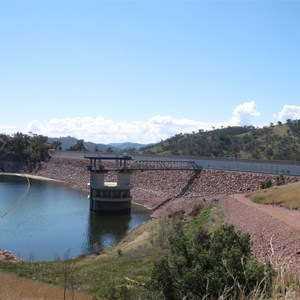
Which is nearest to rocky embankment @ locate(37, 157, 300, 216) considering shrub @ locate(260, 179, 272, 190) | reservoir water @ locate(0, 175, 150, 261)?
shrub @ locate(260, 179, 272, 190)

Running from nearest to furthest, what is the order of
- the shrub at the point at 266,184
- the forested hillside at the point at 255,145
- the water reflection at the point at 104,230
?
the water reflection at the point at 104,230 < the shrub at the point at 266,184 < the forested hillside at the point at 255,145

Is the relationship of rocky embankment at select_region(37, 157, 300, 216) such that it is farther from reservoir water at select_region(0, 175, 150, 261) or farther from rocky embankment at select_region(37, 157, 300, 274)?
reservoir water at select_region(0, 175, 150, 261)

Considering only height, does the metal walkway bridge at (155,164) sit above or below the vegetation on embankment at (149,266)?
above

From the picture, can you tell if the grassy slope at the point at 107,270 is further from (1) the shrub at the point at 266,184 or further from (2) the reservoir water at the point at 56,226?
(1) the shrub at the point at 266,184

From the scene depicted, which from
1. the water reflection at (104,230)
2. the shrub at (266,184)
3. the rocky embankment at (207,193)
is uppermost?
the shrub at (266,184)

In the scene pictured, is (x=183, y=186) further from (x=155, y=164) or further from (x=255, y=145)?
(x=255, y=145)

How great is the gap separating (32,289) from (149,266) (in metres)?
6.63

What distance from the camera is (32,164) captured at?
4838 inches

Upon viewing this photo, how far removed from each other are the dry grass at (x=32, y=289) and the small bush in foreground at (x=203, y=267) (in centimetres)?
417

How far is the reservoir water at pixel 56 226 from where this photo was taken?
37469 millimetres

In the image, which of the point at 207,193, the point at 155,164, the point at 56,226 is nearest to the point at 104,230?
the point at 56,226

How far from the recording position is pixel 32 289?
19750mm

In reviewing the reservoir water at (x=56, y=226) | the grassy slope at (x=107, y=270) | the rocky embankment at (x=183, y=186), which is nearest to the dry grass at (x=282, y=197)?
the grassy slope at (x=107, y=270)

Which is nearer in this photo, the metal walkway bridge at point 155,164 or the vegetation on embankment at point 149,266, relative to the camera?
the vegetation on embankment at point 149,266
